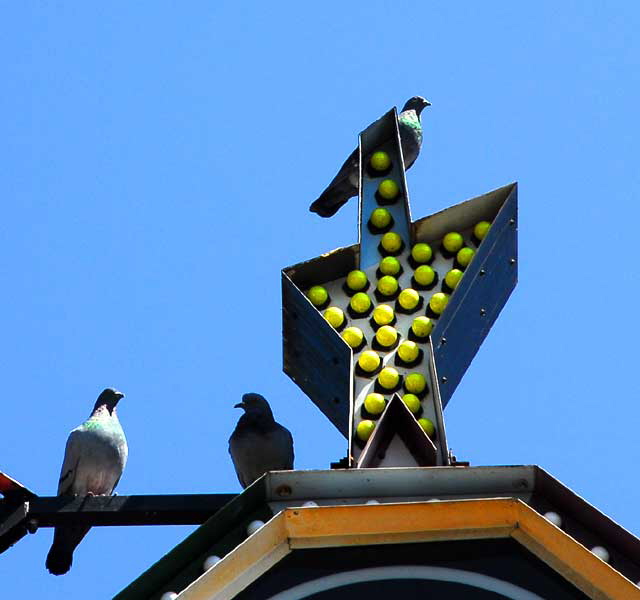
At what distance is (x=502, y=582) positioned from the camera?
5969mm

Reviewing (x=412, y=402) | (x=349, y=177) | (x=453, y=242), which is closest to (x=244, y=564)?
(x=412, y=402)

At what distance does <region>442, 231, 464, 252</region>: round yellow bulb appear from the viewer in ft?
29.8

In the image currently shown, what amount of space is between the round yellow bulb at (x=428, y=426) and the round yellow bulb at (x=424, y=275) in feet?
3.29

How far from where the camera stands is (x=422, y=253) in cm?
906

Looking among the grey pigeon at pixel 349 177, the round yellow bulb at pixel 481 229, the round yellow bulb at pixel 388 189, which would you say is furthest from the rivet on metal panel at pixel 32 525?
A: the grey pigeon at pixel 349 177

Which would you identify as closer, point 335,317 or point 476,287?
point 335,317

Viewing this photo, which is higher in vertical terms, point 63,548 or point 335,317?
point 63,548

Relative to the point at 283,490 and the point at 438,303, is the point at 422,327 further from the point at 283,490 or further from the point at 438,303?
the point at 283,490

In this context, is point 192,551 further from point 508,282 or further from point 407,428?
point 508,282

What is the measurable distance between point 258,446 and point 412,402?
2940mm

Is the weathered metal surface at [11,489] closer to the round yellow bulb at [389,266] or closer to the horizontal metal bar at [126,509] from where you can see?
the horizontal metal bar at [126,509]

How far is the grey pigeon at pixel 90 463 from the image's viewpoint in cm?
1302

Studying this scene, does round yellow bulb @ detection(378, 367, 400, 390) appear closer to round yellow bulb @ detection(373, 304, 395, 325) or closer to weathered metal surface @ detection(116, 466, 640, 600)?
round yellow bulb @ detection(373, 304, 395, 325)

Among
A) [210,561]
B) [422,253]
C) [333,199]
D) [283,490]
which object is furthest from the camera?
[333,199]
